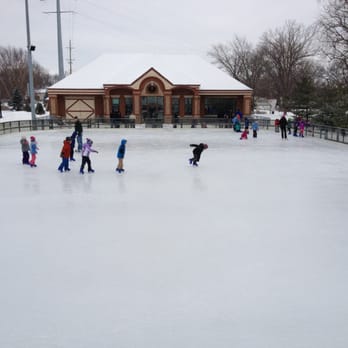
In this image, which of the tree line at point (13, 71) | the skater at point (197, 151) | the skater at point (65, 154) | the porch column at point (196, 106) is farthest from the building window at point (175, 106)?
the tree line at point (13, 71)

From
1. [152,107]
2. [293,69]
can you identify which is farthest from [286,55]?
[152,107]

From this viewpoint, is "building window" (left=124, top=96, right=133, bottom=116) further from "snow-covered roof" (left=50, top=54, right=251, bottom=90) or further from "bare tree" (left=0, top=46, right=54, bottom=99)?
"bare tree" (left=0, top=46, right=54, bottom=99)

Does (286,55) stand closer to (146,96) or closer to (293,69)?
(293,69)

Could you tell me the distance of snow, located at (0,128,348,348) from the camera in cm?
416

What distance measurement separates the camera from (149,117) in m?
36.9

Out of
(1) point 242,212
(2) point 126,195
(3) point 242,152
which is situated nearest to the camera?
(1) point 242,212

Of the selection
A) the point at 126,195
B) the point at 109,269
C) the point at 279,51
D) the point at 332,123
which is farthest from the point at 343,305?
the point at 279,51

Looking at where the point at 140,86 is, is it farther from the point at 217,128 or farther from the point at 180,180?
the point at 180,180

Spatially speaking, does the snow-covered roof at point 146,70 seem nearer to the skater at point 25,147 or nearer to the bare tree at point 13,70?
the skater at point 25,147

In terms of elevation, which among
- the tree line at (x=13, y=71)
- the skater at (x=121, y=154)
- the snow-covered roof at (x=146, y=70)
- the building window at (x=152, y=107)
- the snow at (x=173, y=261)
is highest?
the tree line at (x=13, y=71)

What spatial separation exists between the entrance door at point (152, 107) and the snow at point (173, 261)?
83.2ft

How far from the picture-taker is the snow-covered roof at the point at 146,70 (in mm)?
37594

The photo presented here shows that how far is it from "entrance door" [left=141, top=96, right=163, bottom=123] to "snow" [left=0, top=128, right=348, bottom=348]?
25.4m

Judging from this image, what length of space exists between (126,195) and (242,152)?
926 cm
